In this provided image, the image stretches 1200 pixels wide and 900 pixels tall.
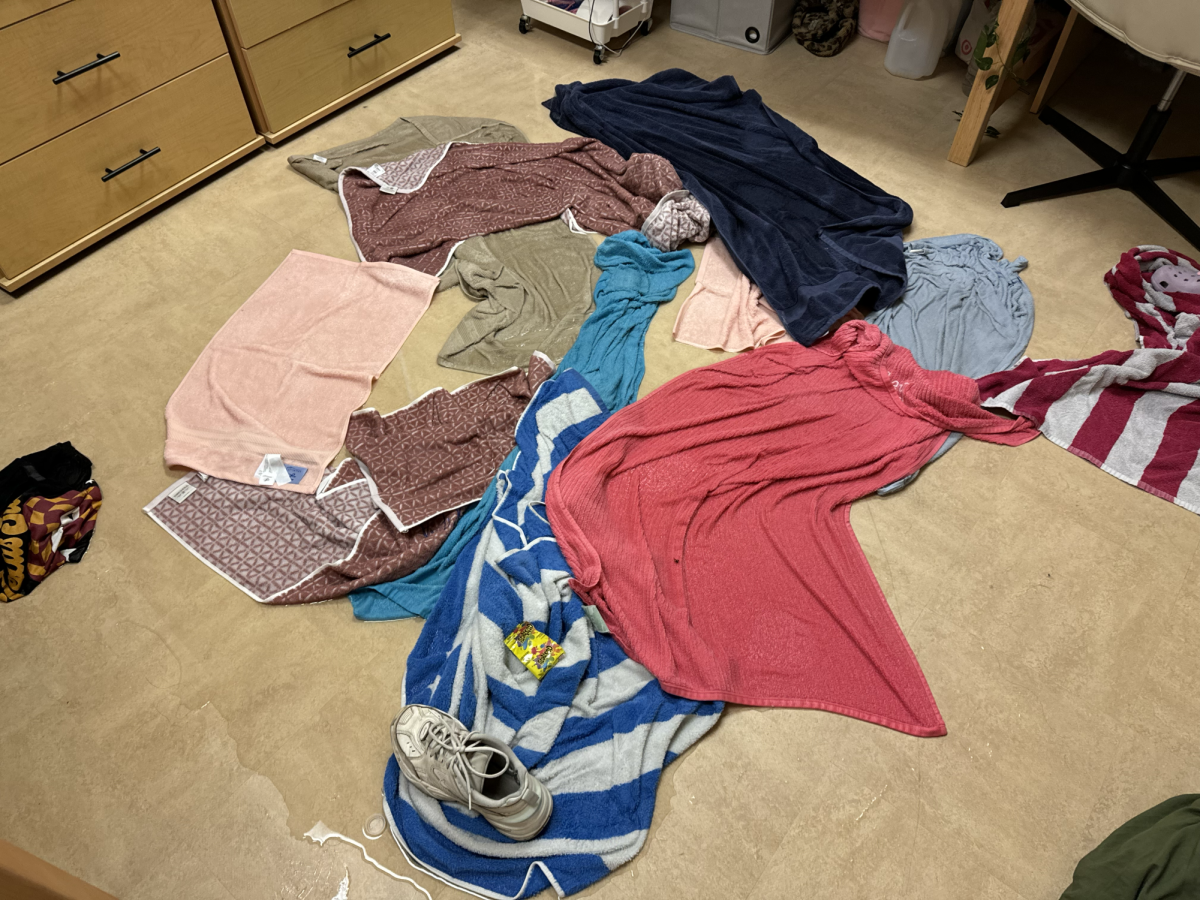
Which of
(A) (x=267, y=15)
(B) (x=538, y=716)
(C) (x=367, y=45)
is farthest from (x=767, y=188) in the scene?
(B) (x=538, y=716)

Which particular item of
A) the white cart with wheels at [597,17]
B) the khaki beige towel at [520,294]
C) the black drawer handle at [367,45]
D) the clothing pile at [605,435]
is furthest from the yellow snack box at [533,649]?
the white cart with wheels at [597,17]

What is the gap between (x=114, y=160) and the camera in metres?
2.25

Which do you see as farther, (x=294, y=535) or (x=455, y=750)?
(x=294, y=535)

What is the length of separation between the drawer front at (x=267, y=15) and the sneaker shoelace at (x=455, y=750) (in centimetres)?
205

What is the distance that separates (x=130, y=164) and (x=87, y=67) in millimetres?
270

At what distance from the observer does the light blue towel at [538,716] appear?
131cm

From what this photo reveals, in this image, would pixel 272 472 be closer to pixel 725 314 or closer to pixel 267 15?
pixel 725 314

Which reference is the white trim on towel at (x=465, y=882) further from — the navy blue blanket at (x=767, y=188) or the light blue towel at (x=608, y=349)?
the navy blue blanket at (x=767, y=188)

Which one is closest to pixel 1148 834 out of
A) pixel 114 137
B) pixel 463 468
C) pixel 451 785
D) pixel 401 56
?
pixel 451 785

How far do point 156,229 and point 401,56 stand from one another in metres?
1.06

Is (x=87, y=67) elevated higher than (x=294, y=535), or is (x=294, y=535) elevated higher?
(x=87, y=67)

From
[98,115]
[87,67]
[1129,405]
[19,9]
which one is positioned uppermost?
[19,9]

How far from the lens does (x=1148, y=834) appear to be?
1256mm

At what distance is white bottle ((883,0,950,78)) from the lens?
110 inches
